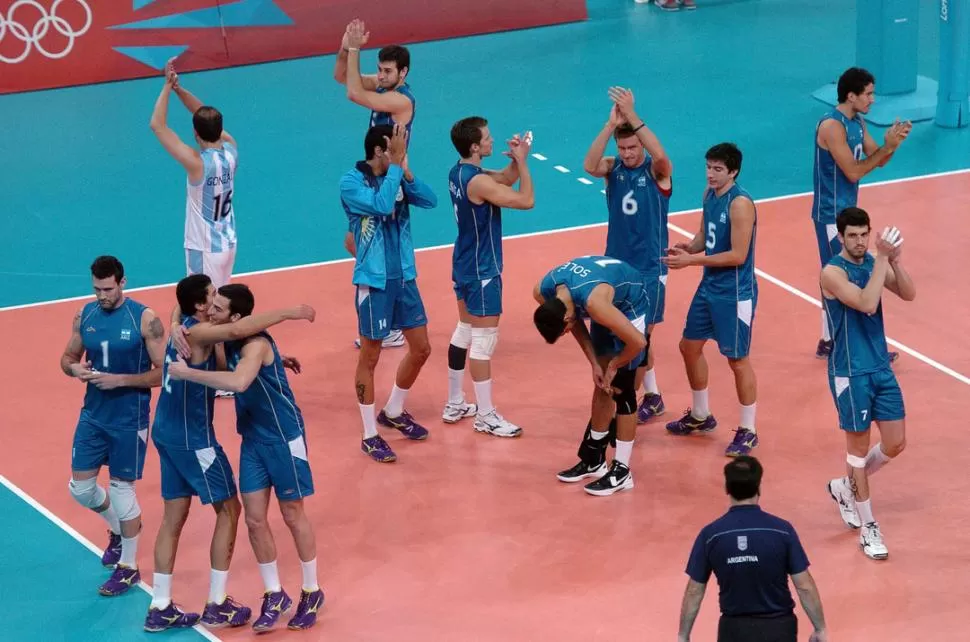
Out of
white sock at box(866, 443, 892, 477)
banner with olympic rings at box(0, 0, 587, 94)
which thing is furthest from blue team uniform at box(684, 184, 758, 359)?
banner with olympic rings at box(0, 0, 587, 94)

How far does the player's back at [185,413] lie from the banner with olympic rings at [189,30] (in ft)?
46.4

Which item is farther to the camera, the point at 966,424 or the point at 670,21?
the point at 670,21

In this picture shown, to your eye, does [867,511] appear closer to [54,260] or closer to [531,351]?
[531,351]

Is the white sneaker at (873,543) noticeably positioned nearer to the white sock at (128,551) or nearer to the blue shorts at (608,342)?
the blue shorts at (608,342)

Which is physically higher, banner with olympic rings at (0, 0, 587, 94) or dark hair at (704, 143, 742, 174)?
dark hair at (704, 143, 742, 174)

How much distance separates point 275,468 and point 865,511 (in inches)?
149

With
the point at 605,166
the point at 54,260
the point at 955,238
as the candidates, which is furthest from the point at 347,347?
the point at 955,238

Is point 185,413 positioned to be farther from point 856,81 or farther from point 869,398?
point 856,81

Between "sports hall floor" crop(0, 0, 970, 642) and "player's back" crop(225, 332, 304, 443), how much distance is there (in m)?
1.25

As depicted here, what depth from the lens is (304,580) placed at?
875 centimetres

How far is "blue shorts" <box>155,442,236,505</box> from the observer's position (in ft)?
28.0

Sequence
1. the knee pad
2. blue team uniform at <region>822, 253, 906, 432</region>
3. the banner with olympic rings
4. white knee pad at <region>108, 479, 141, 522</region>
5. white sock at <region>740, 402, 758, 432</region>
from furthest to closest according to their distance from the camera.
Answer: the banner with olympic rings < white sock at <region>740, 402, 758, 432</region> < the knee pad < white knee pad at <region>108, 479, 141, 522</region> < blue team uniform at <region>822, 253, 906, 432</region>

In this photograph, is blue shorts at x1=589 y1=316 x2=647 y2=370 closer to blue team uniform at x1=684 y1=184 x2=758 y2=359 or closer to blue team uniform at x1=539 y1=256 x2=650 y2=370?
blue team uniform at x1=539 y1=256 x2=650 y2=370

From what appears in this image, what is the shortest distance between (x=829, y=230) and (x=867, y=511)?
3462mm
